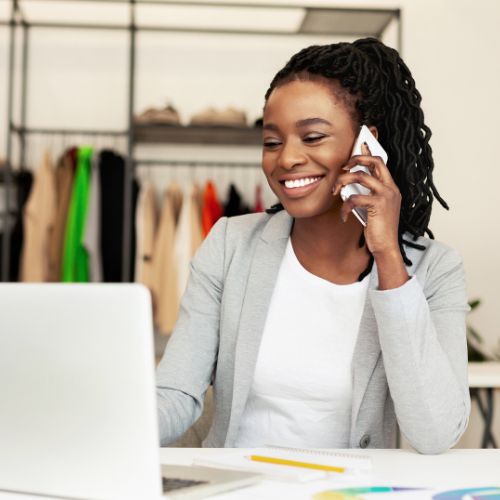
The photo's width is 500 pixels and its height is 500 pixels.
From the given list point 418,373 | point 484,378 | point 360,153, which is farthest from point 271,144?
point 484,378

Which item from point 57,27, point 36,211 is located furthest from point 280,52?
point 36,211

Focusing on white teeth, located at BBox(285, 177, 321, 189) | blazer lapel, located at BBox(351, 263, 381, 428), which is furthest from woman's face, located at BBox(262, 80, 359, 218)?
blazer lapel, located at BBox(351, 263, 381, 428)

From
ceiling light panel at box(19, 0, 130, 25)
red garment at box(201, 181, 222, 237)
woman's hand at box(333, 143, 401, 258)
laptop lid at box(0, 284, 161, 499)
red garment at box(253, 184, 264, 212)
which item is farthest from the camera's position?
ceiling light panel at box(19, 0, 130, 25)

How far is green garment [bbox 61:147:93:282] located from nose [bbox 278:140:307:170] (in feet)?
10.0

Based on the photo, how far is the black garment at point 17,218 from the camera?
461 centimetres

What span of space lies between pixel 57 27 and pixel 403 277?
4.16m

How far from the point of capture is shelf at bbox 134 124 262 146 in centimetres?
476

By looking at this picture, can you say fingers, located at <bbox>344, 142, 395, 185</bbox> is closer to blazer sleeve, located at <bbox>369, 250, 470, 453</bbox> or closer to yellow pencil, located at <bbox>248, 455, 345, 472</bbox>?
blazer sleeve, located at <bbox>369, 250, 470, 453</bbox>

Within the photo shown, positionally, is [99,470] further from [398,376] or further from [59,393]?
[398,376]

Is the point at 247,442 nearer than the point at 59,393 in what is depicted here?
No

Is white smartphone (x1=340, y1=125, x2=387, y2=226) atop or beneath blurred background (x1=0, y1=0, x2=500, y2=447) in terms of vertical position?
beneath

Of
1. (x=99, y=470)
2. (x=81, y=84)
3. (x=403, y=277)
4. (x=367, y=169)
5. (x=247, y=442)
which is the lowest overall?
(x=247, y=442)

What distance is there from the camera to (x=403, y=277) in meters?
1.46

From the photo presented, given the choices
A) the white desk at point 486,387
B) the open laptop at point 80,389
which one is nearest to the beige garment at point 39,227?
the white desk at point 486,387
